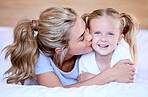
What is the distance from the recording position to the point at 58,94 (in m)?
0.94

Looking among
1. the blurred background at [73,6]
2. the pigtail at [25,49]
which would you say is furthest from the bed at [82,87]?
the pigtail at [25,49]

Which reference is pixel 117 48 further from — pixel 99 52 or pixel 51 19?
pixel 51 19

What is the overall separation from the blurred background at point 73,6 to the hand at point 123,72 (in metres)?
2.28

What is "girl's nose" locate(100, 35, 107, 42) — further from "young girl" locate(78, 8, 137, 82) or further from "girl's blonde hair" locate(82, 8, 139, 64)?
"girl's blonde hair" locate(82, 8, 139, 64)

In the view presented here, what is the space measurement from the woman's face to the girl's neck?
13 cm

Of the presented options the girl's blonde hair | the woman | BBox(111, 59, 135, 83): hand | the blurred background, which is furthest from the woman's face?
the blurred background

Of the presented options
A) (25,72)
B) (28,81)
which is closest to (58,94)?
(25,72)

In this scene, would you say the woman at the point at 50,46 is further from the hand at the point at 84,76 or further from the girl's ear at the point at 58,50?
the hand at the point at 84,76

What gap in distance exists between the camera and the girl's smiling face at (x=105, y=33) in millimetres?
1255

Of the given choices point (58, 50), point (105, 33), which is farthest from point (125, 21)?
point (58, 50)

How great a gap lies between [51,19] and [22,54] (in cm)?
24

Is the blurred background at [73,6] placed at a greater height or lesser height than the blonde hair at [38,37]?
greater

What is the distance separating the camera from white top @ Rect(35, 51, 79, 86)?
121cm

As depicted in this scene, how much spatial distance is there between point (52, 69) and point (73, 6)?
7.91 feet
